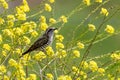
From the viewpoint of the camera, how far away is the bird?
5285 mm

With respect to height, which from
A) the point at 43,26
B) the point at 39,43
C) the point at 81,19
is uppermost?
the point at 81,19

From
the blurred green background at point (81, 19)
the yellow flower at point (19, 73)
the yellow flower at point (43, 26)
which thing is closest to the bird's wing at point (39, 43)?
the yellow flower at point (43, 26)

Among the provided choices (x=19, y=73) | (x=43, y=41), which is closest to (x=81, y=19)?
(x=43, y=41)

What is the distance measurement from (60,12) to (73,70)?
7.76 metres

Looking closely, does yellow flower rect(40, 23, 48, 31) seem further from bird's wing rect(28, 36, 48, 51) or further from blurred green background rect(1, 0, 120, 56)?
blurred green background rect(1, 0, 120, 56)

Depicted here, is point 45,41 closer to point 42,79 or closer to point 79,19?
point 42,79

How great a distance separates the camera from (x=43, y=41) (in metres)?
5.50

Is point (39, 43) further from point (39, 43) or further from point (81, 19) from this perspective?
point (81, 19)

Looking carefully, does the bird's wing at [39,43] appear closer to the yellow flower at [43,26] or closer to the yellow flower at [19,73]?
the yellow flower at [43,26]

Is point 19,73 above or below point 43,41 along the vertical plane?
below

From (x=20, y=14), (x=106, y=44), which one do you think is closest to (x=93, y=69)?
(x=20, y=14)

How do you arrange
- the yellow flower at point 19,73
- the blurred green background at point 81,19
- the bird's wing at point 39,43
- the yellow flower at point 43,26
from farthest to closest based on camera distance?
the blurred green background at point 81,19 < the yellow flower at point 43,26 < the bird's wing at point 39,43 < the yellow flower at point 19,73

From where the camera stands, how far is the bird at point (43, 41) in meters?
5.29

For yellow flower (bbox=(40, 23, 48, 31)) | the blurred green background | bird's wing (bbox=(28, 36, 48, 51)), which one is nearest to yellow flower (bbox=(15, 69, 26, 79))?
bird's wing (bbox=(28, 36, 48, 51))
